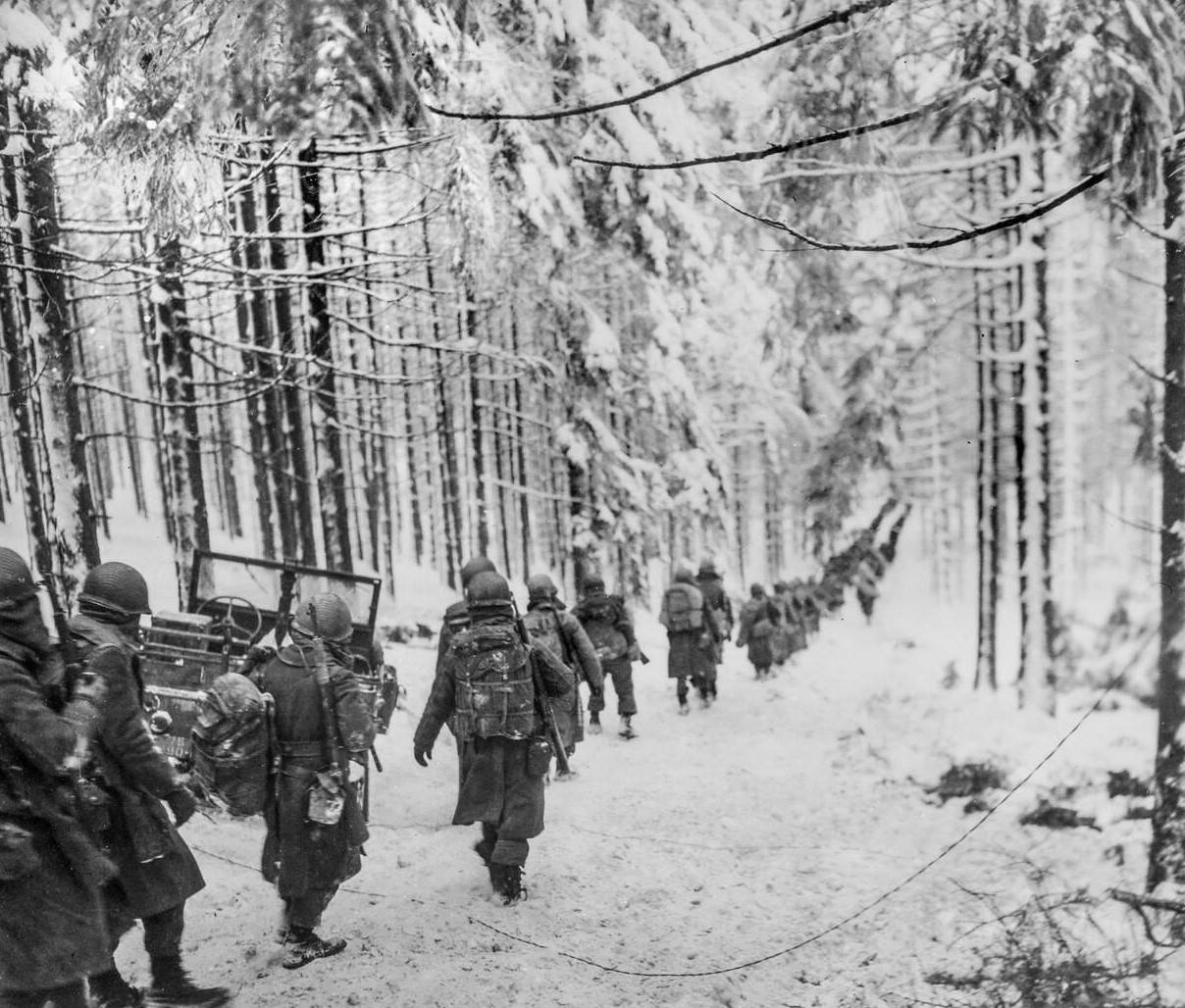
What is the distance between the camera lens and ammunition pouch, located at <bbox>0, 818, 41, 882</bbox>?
3152 millimetres

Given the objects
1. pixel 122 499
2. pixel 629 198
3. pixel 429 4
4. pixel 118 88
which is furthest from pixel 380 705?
pixel 122 499

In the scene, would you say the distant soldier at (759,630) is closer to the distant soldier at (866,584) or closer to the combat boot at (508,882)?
the distant soldier at (866,584)

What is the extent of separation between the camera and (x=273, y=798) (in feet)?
15.9

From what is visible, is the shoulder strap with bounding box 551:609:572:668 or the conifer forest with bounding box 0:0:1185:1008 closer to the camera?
the conifer forest with bounding box 0:0:1185:1008

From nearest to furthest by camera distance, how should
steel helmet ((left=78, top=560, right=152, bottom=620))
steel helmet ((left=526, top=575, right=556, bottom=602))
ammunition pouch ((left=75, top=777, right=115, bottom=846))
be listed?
ammunition pouch ((left=75, top=777, right=115, bottom=846)) → steel helmet ((left=78, top=560, right=152, bottom=620)) → steel helmet ((left=526, top=575, right=556, bottom=602))

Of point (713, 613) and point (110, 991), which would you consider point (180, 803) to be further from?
point (713, 613)

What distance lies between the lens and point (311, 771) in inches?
190

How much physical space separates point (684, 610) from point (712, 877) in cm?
582

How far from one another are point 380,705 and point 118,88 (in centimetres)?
528

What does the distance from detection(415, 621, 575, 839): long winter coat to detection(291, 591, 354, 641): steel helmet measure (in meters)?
1.12

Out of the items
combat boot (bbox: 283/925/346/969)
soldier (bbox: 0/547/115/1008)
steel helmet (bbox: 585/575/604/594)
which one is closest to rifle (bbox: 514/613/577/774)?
combat boot (bbox: 283/925/346/969)

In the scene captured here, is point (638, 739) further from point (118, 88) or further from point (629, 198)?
point (118, 88)

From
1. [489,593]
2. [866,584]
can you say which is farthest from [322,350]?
[866,584]

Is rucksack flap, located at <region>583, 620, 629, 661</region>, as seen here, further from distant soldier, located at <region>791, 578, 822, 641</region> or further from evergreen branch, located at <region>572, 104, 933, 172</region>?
distant soldier, located at <region>791, 578, 822, 641</region>
